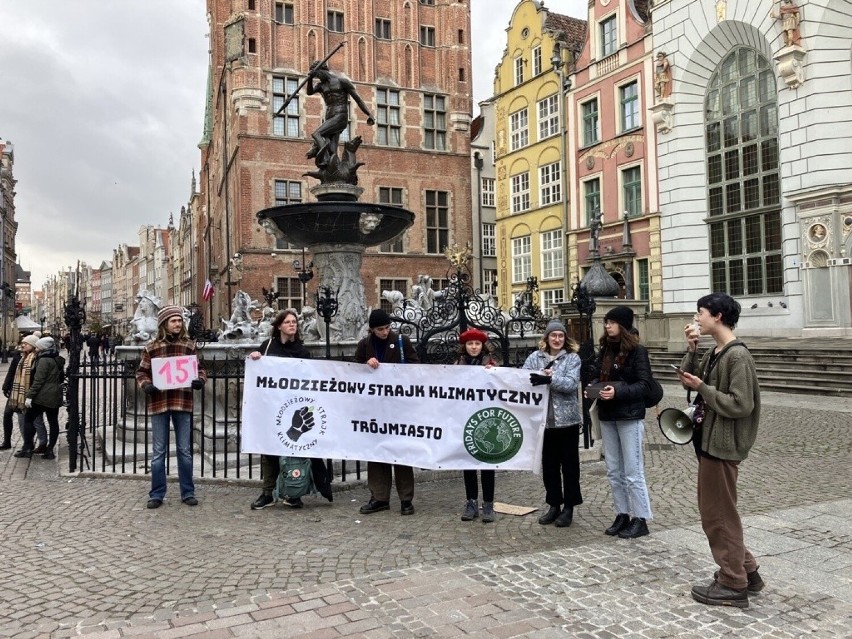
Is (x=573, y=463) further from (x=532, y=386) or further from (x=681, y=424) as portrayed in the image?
(x=681, y=424)

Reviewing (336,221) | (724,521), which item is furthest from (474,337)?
(336,221)

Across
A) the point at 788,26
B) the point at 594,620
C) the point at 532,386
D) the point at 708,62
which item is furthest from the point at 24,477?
the point at 708,62

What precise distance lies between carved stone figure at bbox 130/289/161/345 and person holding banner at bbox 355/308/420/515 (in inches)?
246

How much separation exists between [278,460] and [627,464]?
3.32 m

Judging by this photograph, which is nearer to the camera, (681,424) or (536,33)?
(681,424)

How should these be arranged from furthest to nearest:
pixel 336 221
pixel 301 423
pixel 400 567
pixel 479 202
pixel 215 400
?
pixel 479 202
pixel 336 221
pixel 215 400
pixel 301 423
pixel 400 567

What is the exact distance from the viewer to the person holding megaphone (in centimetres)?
514

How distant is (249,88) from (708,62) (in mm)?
20744

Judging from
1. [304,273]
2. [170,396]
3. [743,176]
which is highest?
[743,176]

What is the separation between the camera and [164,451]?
6.42 metres

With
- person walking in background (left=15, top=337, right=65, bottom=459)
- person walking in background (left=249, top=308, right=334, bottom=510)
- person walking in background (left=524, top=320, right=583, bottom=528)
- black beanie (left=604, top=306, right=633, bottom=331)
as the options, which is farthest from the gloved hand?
person walking in background (left=15, top=337, right=65, bottom=459)

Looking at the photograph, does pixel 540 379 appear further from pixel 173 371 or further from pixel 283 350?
pixel 173 371

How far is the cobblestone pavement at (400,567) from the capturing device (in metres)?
3.80

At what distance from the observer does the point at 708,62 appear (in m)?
24.8
